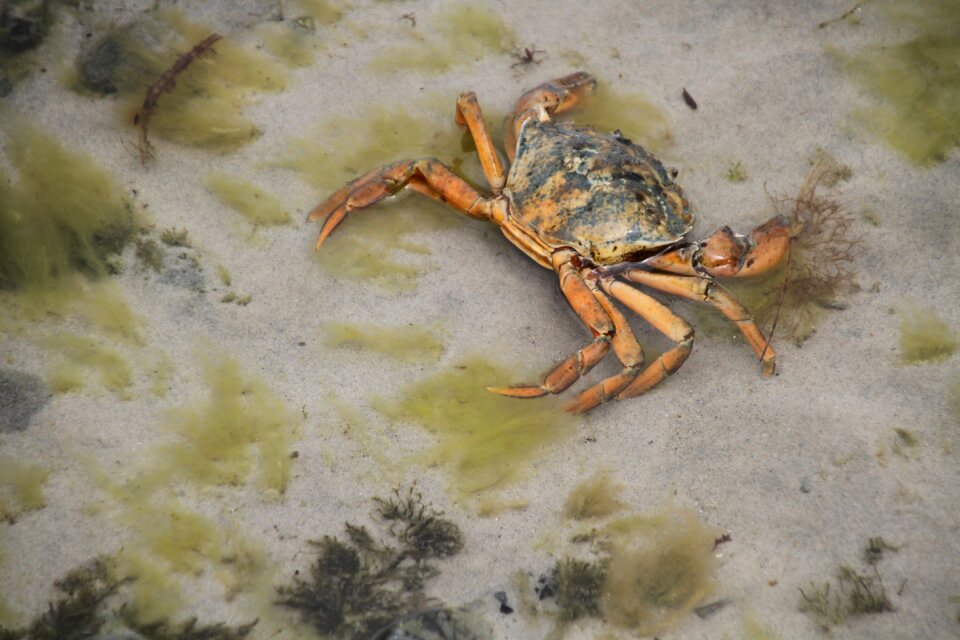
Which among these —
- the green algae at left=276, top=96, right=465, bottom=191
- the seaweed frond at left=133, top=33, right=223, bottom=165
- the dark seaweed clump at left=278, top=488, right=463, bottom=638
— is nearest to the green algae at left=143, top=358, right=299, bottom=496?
the dark seaweed clump at left=278, top=488, right=463, bottom=638

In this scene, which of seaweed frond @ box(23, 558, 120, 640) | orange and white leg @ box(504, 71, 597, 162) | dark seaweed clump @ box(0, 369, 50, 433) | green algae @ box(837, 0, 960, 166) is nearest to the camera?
seaweed frond @ box(23, 558, 120, 640)

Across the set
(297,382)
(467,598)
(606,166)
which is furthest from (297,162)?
(467,598)

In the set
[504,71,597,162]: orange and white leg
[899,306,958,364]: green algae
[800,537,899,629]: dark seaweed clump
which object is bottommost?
[800,537,899,629]: dark seaweed clump

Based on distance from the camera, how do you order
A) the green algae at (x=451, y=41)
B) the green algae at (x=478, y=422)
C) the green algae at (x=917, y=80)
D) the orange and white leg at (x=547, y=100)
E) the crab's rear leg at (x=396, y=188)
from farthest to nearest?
1. the green algae at (x=451, y=41)
2. the green algae at (x=917, y=80)
3. the orange and white leg at (x=547, y=100)
4. the crab's rear leg at (x=396, y=188)
5. the green algae at (x=478, y=422)

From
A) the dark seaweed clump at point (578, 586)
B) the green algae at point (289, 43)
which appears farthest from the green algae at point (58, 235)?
the dark seaweed clump at point (578, 586)

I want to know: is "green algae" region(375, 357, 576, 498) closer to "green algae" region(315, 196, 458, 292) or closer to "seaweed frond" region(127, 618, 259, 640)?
"green algae" region(315, 196, 458, 292)

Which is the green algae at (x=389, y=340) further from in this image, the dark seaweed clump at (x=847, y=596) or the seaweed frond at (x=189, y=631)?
the dark seaweed clump at (x=847, y=596)
